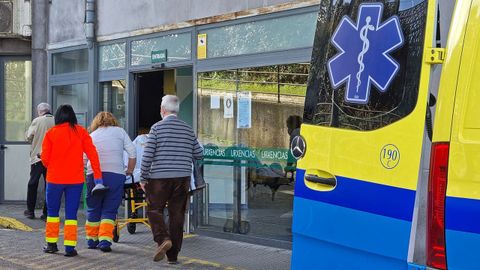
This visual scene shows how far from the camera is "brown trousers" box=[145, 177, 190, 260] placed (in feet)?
22.0

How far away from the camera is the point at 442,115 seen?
2.69 meters

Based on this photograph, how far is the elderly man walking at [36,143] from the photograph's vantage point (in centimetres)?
1036

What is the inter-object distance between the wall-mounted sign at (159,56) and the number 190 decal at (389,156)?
691cm

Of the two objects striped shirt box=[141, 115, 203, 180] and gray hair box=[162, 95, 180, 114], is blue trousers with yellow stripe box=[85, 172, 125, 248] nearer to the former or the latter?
striped shirt box=[141, 115, 203, 180]

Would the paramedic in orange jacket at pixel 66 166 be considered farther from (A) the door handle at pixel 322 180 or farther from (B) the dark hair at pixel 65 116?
(A) the door handle at pixel 322 180

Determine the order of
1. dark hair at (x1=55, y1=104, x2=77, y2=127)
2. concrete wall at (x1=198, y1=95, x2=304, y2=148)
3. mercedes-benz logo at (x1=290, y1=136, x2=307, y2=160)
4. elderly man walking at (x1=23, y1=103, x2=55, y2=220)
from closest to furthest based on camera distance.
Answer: mercedes-benz logo at (x1=290, y1=136, x2=307, y2=160) < dark hair at (x1=55, y1=104, x2=77, y2=127) < concrete wall at (x1=198, y1=95, x2=304, y2=148) < elderly man walking at (x1=23, y1=103, x2=55, y2=220)

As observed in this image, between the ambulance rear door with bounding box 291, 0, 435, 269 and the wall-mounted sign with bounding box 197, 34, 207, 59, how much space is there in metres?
5.49

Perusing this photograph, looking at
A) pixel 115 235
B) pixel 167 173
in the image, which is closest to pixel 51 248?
pixel 115 235

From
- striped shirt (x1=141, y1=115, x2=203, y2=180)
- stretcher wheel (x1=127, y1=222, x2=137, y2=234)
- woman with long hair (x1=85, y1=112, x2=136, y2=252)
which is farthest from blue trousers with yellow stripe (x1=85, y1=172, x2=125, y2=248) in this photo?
stretcher wheel (x1=127, y1=222, x2=137, y2=234)

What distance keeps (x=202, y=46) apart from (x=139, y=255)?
9.98 ft

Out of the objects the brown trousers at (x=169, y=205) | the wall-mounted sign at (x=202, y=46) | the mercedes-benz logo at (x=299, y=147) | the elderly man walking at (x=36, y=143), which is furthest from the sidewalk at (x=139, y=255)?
the mercedes-benz logo at (x=299, y=147)

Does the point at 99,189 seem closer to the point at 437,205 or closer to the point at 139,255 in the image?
the point at 139,255

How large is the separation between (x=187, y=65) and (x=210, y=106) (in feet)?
2.43

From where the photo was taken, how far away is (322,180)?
3273 millimetres
